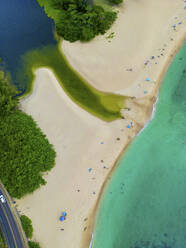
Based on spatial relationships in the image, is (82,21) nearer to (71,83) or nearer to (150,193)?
(71,83)

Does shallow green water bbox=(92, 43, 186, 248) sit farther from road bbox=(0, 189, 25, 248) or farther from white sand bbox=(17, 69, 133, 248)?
road bbox=(0, 189, 25, 248)

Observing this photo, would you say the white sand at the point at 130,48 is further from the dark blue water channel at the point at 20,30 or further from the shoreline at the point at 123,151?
the dark blue water channel at the point at 20,30

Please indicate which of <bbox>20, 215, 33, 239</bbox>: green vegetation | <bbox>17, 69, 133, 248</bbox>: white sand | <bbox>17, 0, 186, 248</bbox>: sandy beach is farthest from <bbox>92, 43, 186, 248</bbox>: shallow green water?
<bbox>20, 215, 33, 239</bbox>: green vegetation

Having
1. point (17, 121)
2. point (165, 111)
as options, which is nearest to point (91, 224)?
point (17, 121)

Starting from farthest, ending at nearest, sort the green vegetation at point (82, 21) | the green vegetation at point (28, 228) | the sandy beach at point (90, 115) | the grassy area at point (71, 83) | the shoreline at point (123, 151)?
1. the green vegetation at point (82, 21)
2. the grassy area at point (71, 83)
3. the sandy beach at point (90, 115)
4. the shoreline at point (123, 151)
5. the green vegetation at point (28, 228)

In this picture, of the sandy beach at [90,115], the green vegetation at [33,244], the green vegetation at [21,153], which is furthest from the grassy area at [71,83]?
the green vegetation at [33,244]
